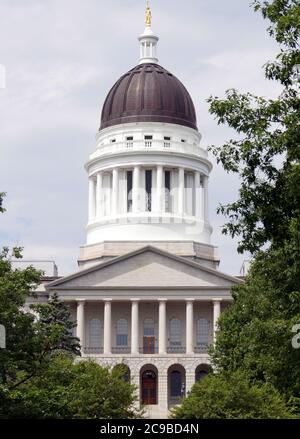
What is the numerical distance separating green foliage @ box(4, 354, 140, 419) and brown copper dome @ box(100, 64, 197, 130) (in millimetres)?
58220

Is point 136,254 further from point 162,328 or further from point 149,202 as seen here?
point 149,202

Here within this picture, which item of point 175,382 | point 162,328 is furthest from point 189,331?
point 175,382

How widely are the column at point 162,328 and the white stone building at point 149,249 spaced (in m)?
0.09

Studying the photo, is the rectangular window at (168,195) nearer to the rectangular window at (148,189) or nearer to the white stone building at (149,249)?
the white stone building at (149,249)

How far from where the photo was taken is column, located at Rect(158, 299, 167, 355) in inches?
4001

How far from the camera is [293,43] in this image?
30172 millimetres

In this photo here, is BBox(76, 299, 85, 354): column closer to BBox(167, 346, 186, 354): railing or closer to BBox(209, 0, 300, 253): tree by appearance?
BBox(167, 346, 186, 354): railing

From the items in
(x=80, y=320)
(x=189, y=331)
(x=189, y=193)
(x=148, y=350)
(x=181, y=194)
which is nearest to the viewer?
(x=189, y=331)

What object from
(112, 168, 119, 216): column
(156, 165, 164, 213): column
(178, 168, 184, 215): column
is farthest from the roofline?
(178, 168, 184, 215): column

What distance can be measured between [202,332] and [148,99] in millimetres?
26374

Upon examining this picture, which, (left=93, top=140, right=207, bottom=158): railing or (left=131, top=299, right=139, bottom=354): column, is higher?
(left=93, top=140, right=207, bottom=158): railing

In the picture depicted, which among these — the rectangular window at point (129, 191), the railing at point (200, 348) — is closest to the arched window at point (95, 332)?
the railing at point (200, 348)

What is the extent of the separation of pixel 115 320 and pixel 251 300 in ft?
162

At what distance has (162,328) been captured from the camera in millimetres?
101500
